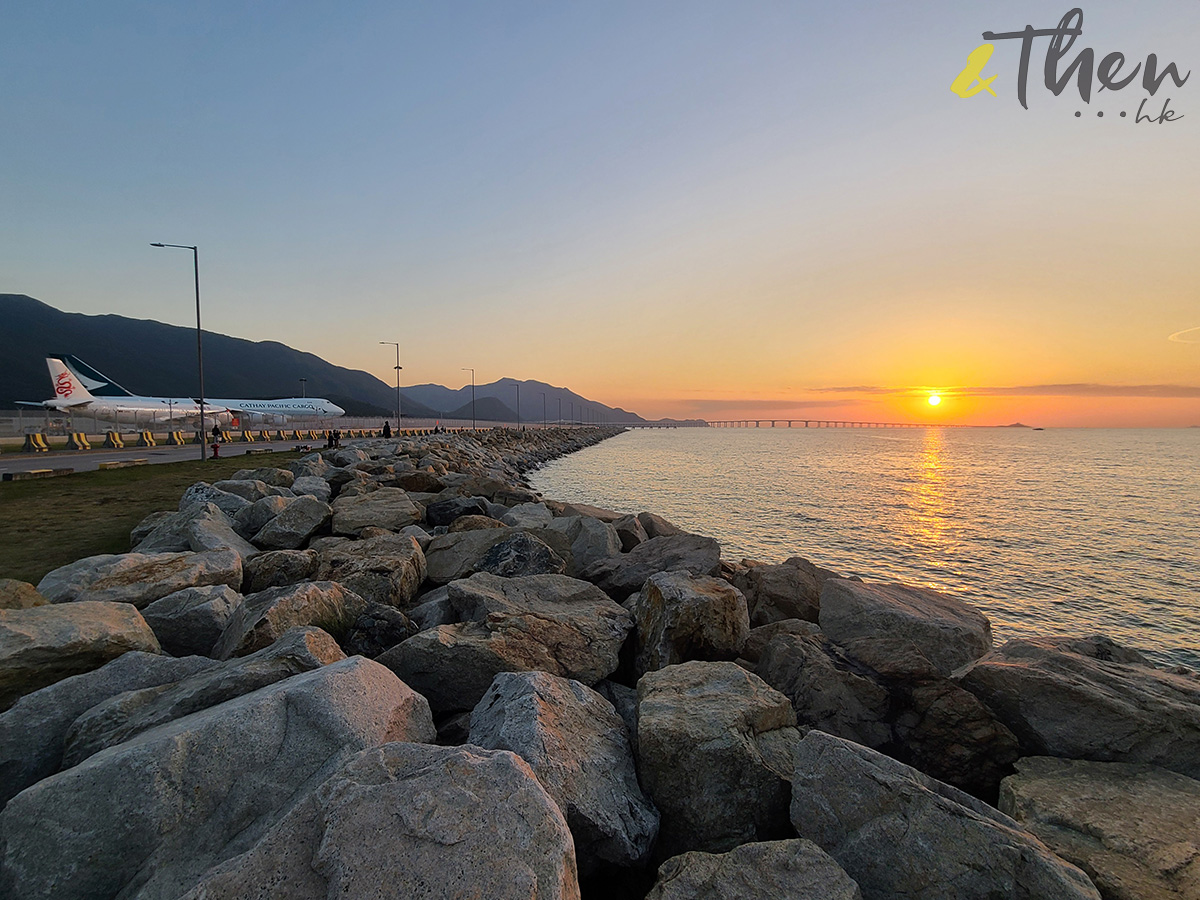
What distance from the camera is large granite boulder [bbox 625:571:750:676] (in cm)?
515

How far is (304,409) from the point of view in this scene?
80.8m

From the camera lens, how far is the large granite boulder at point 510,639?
4.46 meters

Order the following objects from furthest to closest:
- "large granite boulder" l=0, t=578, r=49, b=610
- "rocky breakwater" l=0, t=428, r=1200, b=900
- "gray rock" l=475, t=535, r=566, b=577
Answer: "gray rock" l=475, t=535, r=566, b=577
"large granite boulder" l=0, t=578, r=49, b=610
"rocky breakwater" l=0, t=428, r=1200, b=900

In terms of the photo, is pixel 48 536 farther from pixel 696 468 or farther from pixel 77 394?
pixel 77 394

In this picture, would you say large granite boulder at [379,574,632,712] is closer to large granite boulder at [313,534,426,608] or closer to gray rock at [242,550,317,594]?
large granite boulder at [313,534,426,608]

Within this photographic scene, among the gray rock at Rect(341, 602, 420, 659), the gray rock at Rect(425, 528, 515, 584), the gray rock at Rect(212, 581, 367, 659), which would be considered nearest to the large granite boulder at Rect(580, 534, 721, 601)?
the gray rock at Rect(425, 528, 515, 584)

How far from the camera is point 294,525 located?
9.02 meters

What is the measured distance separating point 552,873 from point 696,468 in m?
50.2

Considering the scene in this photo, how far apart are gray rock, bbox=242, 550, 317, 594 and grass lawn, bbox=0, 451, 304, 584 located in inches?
117

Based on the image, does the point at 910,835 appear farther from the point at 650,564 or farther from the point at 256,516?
the point at 256,516

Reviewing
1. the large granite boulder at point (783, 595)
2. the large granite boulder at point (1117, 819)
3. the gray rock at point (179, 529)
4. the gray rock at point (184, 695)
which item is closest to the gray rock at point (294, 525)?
the gray rock at point (179, 529)

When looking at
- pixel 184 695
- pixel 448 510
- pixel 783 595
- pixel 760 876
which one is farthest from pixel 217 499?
pixel 760 876

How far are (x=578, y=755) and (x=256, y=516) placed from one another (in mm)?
8330

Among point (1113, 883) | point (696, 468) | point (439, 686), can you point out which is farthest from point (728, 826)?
point (696, 468)
